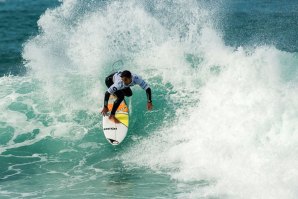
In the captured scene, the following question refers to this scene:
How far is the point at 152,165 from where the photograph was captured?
1168 cm

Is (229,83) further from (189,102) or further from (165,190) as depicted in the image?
(165,190)

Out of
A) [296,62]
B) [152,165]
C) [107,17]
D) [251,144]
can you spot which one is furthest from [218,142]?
[107,17]

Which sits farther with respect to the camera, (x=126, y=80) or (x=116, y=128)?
(x=116, y=128)

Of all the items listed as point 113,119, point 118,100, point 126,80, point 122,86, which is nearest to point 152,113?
point 113,119

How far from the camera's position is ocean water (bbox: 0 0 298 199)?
10.9 metres

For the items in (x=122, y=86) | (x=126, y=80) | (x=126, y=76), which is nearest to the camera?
(x=126, y=76)

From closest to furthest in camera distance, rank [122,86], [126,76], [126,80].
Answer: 1. [126,76]
2. [126,80]
3. [122,86]

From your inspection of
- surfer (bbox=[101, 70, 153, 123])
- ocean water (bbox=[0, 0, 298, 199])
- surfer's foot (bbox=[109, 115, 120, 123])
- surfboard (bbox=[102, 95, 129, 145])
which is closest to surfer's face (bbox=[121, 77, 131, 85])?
surfer (bbox=[101, 70, 153, 123])

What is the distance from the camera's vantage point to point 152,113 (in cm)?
1441

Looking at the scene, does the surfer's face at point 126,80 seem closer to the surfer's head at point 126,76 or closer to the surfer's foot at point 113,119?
the surfer's head at point 126,76

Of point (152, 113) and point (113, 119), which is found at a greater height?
point (152, 113)

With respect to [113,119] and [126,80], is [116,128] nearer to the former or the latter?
→ [113,119]

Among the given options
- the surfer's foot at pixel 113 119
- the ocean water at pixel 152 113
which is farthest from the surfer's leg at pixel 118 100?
the ocean water at pixel 152 113

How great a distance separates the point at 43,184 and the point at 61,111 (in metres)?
4.00
